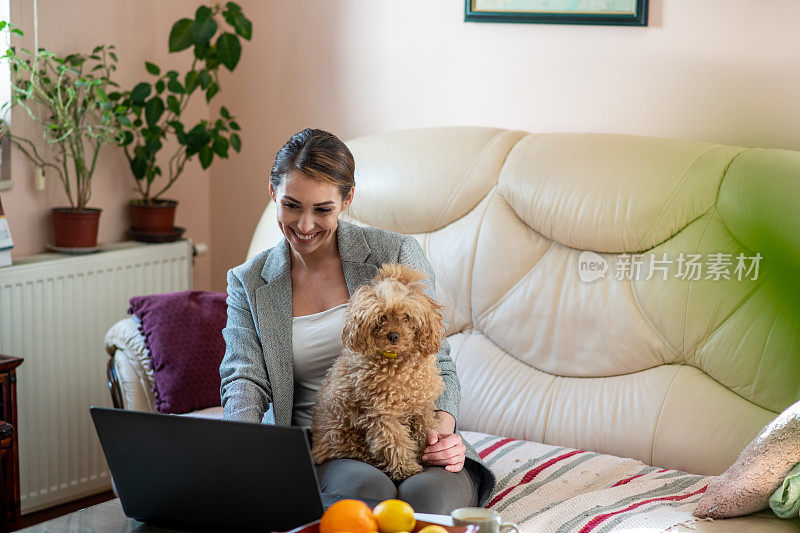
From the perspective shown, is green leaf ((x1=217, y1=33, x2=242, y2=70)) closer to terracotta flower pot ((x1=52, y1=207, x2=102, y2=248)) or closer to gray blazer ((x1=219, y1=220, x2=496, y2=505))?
terracotta flower pot ((x1=52, y1=207, x2=102, y2=248))

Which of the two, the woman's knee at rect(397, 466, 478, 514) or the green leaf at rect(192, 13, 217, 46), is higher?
the green leaf at rect(192, 13, 217, 46)

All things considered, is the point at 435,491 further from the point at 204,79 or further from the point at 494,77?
the point at 204,79

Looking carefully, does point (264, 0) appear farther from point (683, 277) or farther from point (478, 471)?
point (478, 471)

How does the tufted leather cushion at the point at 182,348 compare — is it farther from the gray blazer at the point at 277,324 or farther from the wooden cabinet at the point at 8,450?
the gray blazer at the point at 277,324

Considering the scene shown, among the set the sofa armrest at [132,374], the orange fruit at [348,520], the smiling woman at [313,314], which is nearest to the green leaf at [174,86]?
the sofa armrest at [132,374]

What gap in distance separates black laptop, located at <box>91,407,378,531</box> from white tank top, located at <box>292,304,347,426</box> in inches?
20.8

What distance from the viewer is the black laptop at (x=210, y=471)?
4.31ft

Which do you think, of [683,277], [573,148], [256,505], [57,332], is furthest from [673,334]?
[57,332]

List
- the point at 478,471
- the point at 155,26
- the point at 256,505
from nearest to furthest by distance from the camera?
1. the point at 256,505
2. the point at 478,471
3. the point at 155,26

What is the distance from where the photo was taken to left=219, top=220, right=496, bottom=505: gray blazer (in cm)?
186

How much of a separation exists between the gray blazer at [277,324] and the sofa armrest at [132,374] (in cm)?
62

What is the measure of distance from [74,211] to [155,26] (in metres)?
0.79

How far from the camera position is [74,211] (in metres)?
2.96

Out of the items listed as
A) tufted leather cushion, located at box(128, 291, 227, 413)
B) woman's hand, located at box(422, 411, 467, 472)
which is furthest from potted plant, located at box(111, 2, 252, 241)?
woman's hand, located at box(422, 411, 467, 472)
